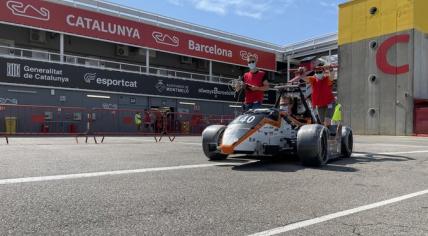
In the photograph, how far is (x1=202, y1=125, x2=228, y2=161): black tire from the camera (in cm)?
854

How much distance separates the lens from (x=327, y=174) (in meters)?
6.96

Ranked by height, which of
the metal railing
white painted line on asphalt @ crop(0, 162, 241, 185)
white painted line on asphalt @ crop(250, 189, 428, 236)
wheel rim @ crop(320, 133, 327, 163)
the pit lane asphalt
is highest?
the metal railing

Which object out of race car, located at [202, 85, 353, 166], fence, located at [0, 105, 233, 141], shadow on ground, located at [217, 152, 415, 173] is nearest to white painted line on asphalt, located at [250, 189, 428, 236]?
shadow on ground, located at [217, 152, 415, 173]

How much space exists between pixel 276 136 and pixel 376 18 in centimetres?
2761

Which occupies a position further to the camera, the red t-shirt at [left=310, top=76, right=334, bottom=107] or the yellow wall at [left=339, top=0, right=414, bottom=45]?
the yellow wall at [left=339, top=0, right=414, bottom=45]

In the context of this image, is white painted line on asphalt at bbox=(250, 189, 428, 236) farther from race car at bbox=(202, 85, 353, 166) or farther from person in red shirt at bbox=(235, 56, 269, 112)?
person in red shirt at bbox=(235, 56, 269, 112)

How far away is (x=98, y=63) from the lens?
29344 millimetres

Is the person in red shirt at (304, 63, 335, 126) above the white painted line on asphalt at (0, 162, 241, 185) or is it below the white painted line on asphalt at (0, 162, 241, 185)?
above

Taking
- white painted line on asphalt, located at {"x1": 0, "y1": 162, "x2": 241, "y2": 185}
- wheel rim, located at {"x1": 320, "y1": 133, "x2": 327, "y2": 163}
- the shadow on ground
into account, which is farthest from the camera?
wheel rim, located at {"x1": 320, "y1": 133, "x2": 327, "y2": 163}

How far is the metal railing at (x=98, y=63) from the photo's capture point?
83.8ft

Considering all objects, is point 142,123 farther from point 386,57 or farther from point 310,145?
point 386,57

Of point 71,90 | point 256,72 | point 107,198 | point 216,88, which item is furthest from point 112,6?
point 107,198

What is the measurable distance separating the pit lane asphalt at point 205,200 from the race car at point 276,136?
34 centimetres

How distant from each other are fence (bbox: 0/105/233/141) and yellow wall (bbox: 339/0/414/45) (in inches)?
761
